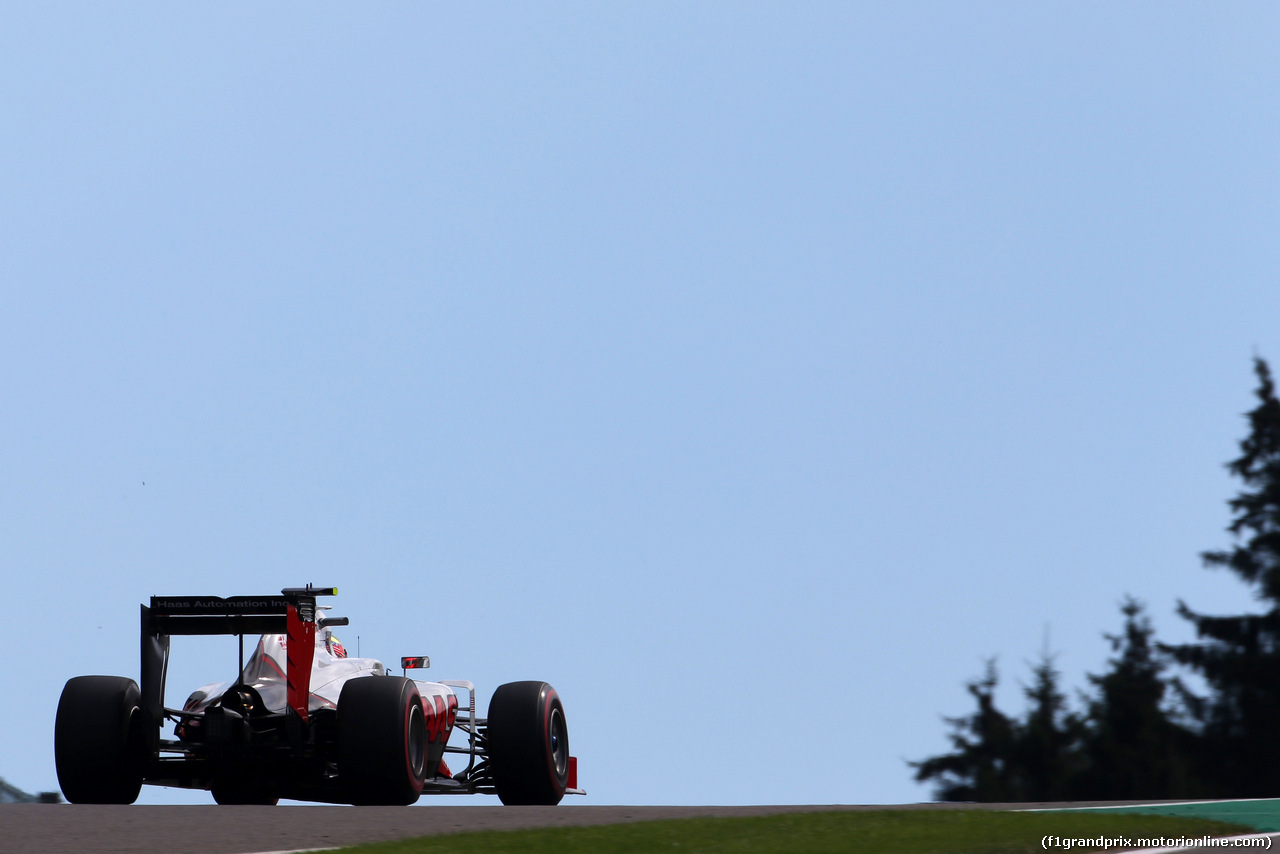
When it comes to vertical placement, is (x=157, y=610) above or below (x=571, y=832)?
above

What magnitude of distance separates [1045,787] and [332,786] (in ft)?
89.2

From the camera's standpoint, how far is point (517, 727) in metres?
13.9

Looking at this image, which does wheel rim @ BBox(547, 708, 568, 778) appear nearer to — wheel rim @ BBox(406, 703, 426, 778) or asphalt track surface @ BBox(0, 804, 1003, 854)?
wheel rim @ BBox(406, 703, 426, 778)

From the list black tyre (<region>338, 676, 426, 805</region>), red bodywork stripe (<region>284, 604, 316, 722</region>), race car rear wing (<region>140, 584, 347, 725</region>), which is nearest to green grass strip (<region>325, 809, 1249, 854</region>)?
black tyre (<region>338, 676, 426, 805</region>)

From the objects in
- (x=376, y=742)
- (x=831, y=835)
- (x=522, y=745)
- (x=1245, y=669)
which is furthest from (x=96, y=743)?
(x=1245, y=669)

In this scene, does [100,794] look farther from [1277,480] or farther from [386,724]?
[1277,480]

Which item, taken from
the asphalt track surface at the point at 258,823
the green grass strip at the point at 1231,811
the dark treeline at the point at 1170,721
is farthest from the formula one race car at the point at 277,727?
the dark treeline at the point at 1170,721

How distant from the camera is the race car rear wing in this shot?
1362 cm

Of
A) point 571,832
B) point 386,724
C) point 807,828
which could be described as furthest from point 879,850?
point 386,724

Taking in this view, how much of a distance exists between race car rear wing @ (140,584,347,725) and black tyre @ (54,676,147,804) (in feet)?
1.09

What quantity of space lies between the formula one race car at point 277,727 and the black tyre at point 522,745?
11mm

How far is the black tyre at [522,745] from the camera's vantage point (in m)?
13.9

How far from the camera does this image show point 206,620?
14125mm

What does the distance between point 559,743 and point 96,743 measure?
13.6 ft
